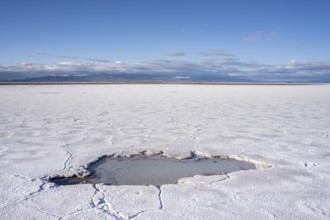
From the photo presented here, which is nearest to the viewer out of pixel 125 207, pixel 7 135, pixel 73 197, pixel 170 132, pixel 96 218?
pixel 96 218

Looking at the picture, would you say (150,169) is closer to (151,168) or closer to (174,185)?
(151,168)

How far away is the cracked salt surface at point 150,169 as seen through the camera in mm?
3051

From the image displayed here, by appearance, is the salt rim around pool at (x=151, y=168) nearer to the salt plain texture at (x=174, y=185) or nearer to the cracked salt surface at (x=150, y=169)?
the cracked salt surface at (x=150, y=169)

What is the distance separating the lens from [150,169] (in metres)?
3.41

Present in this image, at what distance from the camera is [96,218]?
87.5 inches

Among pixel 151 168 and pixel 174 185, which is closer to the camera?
pixel 174 185

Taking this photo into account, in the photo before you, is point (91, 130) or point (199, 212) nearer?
point (199, 212)

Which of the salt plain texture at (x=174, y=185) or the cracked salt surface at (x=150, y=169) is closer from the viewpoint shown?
the salt plain texture at (x=174, y=185)

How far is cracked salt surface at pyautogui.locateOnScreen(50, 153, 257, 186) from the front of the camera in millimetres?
3051

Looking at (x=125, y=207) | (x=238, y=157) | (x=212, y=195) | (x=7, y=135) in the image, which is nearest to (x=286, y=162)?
(x=238, y=157)

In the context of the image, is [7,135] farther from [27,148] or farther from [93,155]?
[93,155]

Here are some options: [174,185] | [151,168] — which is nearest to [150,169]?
[151,168]

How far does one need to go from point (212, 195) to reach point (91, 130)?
3264mm

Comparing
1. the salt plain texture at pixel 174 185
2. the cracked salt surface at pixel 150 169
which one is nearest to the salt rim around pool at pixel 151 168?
the cracked salt surface at pixel 150 169
